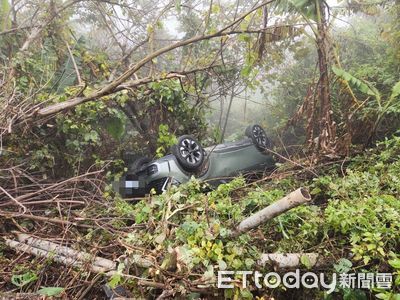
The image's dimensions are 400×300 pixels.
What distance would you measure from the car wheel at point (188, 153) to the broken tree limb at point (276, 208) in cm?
275

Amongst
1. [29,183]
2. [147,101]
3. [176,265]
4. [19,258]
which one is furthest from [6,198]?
[147,101]

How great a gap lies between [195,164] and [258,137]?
1.80 meters

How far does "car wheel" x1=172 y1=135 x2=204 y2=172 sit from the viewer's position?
523cm

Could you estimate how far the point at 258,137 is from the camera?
255 inches

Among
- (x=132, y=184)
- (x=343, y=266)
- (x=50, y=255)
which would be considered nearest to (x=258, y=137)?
(x=132, y=184)

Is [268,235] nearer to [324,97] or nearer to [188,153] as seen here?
[188,153]

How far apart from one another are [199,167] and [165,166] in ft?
2.16

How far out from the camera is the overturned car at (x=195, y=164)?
16.4ft

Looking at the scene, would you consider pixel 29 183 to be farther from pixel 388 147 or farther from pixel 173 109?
pixel 388 147

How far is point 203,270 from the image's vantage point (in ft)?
7.78

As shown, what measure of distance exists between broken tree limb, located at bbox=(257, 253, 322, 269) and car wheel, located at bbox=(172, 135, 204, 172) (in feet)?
9.59

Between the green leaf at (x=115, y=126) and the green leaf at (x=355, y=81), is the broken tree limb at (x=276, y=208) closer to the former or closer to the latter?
the green leaf at (x=355, y=81)

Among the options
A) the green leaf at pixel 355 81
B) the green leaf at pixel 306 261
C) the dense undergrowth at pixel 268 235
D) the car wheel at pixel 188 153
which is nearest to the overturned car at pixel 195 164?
the car wheel at pixel 188 153

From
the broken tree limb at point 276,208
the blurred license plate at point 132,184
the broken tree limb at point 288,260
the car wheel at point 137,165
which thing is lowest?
the broken tree limb at point 288,260
